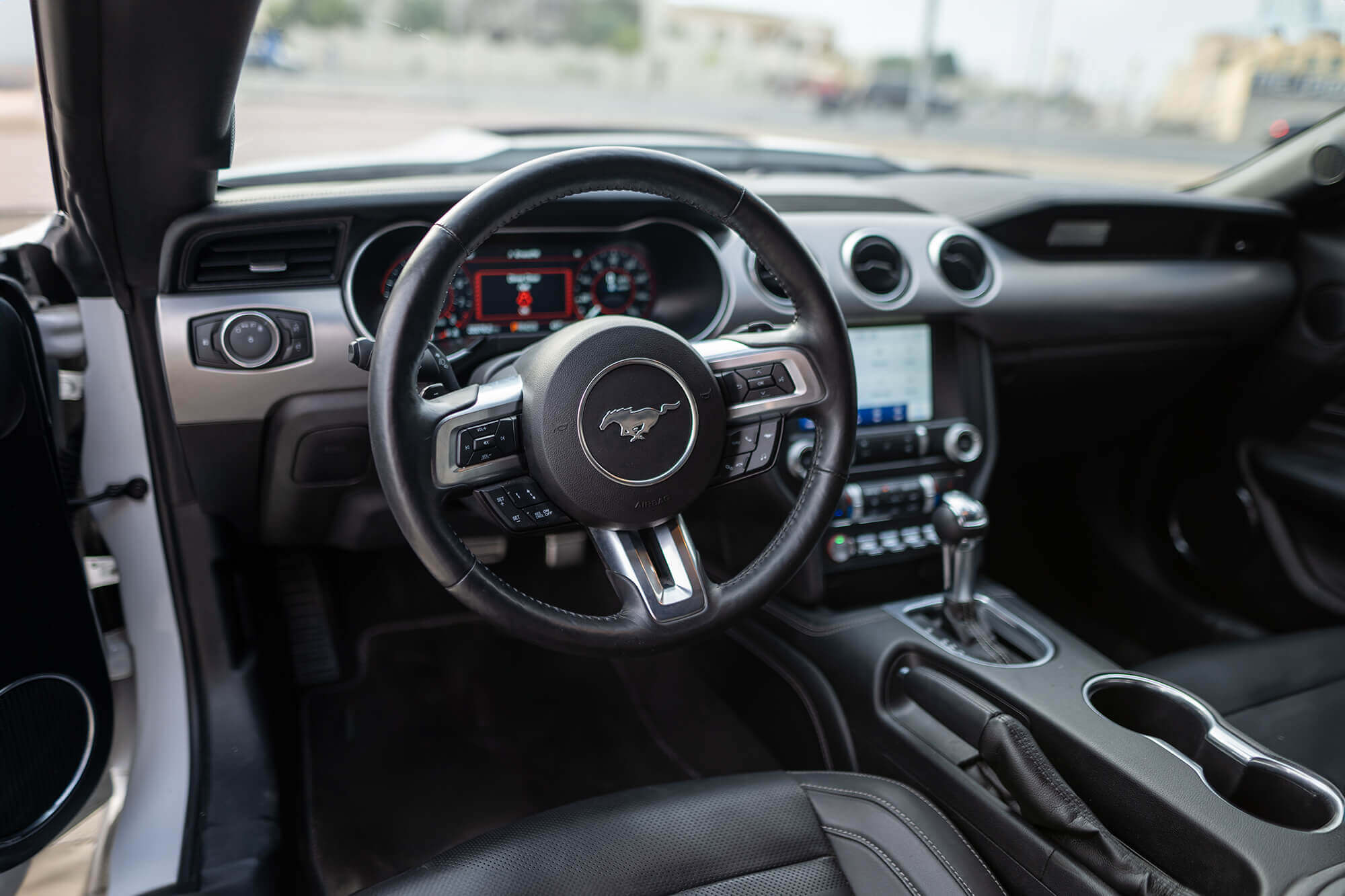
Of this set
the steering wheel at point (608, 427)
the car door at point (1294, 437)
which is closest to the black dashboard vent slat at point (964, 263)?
the steering wheel at point (608, 427)

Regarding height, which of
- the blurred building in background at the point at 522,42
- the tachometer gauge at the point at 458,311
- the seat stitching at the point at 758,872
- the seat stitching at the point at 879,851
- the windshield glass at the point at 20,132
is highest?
the blurred building in background at the point at 522,42

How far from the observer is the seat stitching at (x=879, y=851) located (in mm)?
1143

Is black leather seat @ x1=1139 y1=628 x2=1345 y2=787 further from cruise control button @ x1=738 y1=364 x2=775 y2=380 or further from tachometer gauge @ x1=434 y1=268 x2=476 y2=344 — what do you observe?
tachometer gauge @ x1=434 y1=268 x2=476 y2=344

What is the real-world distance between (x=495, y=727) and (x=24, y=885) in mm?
956

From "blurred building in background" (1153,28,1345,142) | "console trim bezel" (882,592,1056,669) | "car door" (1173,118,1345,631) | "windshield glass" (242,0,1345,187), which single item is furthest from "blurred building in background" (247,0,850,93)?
"car door" (1173,118,1345,631)

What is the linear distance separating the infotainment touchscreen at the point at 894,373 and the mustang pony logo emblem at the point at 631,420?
30.8 inches

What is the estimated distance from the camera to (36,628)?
1.32m

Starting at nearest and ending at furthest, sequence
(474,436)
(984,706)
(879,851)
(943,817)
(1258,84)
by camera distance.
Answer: (474,436) < (879,851) < (943,817) < (984,706) < (1258,84)

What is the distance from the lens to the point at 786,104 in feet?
20.6

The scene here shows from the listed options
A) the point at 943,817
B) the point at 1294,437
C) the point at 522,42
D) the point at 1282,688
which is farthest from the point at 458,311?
the point at 1294,437

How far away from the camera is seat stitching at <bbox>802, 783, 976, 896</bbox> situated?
1.16m

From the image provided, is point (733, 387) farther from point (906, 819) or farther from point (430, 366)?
point (906, 819)

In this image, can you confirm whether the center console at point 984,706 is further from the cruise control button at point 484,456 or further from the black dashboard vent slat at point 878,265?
the cruise control button at point 484,456

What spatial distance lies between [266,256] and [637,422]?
763mm
